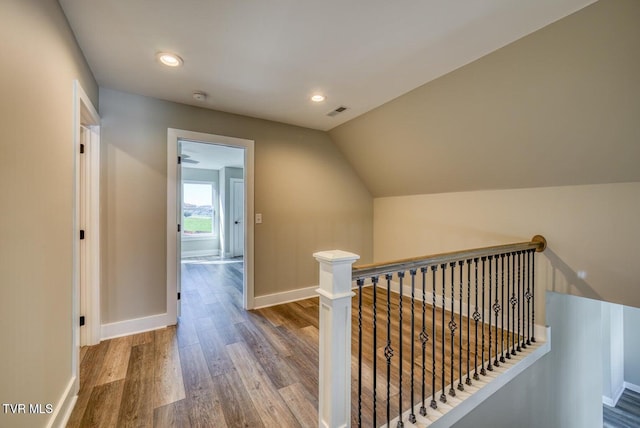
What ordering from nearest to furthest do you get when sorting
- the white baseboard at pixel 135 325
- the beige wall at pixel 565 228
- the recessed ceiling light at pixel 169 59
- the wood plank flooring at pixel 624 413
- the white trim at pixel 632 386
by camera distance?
the recessed ceiling light at pixel 169 59 < the beige wall at pixel 565 228 < the white baseboard at pixel 135 325 < the wood plank flooring at pixel 624 413 < the white trim at pixel 632 386

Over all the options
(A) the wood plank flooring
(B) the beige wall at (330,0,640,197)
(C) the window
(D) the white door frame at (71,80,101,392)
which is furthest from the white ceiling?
(A) the wood plank flooring

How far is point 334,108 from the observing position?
308 centimetres

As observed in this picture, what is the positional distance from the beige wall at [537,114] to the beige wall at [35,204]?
8.89 ft

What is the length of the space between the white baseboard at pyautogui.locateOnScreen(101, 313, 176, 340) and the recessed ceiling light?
2.48 m

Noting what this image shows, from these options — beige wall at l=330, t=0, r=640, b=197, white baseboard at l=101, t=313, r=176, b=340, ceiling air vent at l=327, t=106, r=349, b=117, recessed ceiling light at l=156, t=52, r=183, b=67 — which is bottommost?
white baseboard at l=101, t=313, r=176, b=340

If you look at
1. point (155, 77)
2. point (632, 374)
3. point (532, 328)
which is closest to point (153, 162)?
point (155, 77)

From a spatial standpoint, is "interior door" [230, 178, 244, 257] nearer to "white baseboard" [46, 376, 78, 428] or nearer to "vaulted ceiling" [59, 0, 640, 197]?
"vaulted ceiling" [59, 0, 640, 197]

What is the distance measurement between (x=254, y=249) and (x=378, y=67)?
2.45m

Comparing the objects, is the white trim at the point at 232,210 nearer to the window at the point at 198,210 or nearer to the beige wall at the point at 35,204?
the window at the point at 198,210

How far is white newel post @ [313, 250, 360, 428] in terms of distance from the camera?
1.36 meters

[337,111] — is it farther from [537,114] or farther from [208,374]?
[208,374]

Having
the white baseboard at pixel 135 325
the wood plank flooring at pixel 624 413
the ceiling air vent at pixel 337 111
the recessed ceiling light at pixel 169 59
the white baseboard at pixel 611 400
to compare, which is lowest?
the wood plank flooring at pixel 624 413

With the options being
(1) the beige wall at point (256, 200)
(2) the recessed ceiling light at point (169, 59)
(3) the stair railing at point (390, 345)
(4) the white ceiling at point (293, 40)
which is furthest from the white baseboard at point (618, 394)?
(2) the recessed ceiling light at point (169, 59)

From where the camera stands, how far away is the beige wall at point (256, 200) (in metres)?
2.62
